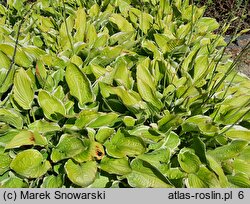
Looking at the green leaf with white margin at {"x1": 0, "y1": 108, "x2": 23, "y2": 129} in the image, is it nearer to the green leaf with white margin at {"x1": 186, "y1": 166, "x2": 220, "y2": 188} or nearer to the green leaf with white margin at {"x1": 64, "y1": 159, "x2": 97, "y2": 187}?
the green leaf with white margin at {"x1": 64, "y1": 159, "x2": 97, "y2": 187}

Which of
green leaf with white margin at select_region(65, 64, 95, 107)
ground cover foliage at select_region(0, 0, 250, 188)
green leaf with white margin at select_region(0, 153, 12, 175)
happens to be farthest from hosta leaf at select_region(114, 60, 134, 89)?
green leaf with white margin at select_region(0, 153, 12, 175)

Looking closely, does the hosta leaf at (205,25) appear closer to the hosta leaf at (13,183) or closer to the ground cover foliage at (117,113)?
the ground cover foliage at (117,113)

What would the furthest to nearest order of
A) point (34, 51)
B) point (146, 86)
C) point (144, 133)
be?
point (34, 51) → point (146, 86) → point (144, 133)

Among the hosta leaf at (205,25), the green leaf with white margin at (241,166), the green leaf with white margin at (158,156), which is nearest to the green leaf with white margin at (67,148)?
the green leaf with white margin at (158,156)

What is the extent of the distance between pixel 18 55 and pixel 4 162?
704 mm

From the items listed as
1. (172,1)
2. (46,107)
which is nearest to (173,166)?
(46,107)

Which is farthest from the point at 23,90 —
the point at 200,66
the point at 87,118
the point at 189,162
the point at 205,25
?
the point at 205,25

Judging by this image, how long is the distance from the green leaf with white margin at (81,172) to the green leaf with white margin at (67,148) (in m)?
0.04

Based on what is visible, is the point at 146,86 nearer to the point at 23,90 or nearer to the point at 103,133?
the point at 103,133

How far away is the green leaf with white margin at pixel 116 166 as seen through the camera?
2.13m

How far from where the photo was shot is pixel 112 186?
218 centimetres

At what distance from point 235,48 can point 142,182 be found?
2938mm

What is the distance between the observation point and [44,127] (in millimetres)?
2191

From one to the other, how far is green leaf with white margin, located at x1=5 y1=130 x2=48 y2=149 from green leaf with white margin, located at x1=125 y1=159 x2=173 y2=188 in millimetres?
458
